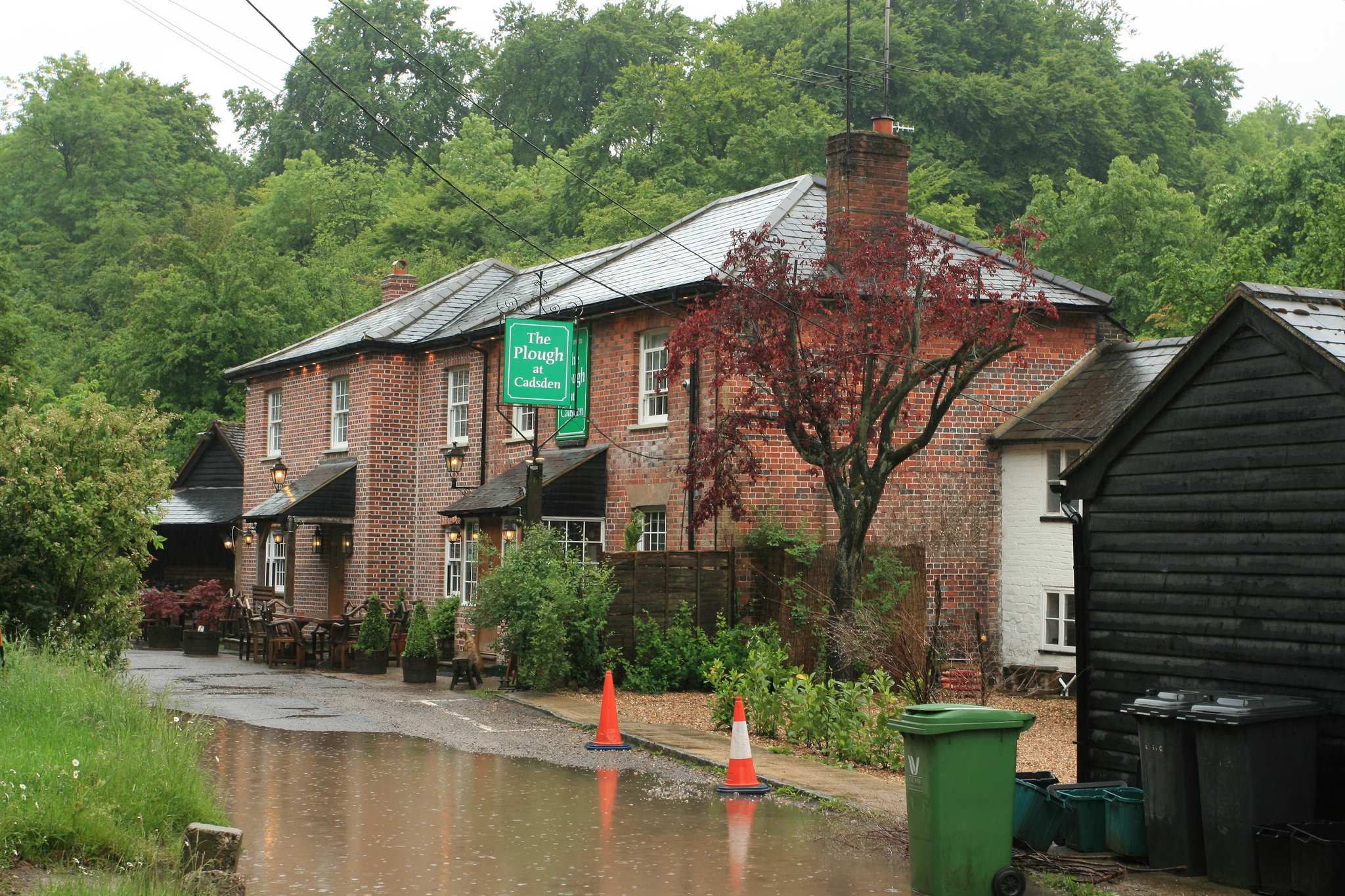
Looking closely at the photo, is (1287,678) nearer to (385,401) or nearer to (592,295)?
(592,295)

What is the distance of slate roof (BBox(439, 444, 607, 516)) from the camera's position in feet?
72.2

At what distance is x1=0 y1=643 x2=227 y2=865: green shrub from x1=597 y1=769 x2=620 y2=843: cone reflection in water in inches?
107

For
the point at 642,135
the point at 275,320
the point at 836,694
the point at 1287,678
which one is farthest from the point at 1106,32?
the point at 1287,678

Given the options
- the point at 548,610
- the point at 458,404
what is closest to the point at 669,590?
the point at 548,610

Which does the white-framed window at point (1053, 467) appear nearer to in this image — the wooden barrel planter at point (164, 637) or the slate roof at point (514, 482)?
Result: the slate roof at point (514, 482)

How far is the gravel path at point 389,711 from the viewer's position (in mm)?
13812

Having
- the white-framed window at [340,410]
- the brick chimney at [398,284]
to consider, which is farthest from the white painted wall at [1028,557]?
the brick chimney at [398,284]

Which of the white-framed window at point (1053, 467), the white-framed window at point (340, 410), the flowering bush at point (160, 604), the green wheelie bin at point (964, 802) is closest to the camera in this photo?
the green wheelie bin at point (964, 802)

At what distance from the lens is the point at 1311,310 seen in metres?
9.23

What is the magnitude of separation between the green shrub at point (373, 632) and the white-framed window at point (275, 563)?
27.0 ft

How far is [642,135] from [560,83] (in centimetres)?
1069

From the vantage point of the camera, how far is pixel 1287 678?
8.76m

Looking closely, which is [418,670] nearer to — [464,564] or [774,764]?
[464,564]

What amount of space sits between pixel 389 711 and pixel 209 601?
485 inches
